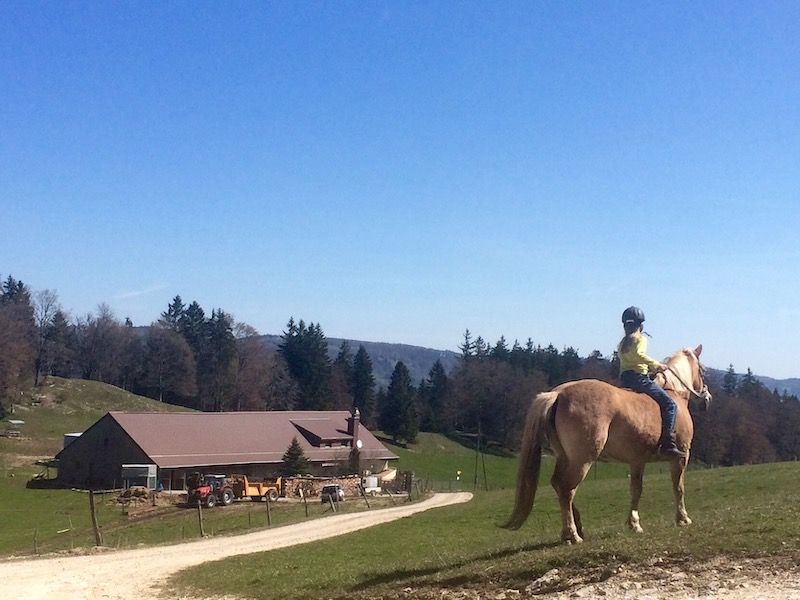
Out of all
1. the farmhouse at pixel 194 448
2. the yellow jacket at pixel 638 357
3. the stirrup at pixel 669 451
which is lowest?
the farmhouse at pixel 194 448

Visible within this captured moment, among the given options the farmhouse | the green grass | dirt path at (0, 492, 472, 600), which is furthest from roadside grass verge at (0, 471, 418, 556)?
the green grass

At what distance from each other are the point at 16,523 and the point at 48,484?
2326 centimetres

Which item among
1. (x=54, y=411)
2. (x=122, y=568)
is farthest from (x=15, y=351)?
(x=122, y=568)

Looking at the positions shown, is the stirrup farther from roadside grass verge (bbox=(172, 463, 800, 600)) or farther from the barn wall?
the barn wall

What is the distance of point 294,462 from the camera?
216ft

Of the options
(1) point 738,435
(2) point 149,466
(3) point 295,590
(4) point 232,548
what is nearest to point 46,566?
(4) point 232,548

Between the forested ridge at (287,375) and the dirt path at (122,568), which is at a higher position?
the forested ridge at (287,375)

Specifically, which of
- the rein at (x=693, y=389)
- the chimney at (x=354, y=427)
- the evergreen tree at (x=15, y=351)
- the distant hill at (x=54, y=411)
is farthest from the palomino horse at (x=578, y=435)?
the evergreen tree at (x=15, y=351)

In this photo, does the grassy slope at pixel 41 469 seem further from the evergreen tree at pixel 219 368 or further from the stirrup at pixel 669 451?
the stirrup at pixel 669 451

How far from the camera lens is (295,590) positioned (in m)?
12.9

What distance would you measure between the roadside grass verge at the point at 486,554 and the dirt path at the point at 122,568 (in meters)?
1.10

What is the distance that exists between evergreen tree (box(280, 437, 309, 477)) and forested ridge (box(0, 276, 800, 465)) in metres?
46.3

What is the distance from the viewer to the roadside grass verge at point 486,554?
8.47 meters

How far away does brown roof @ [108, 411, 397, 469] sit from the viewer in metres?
65.7
